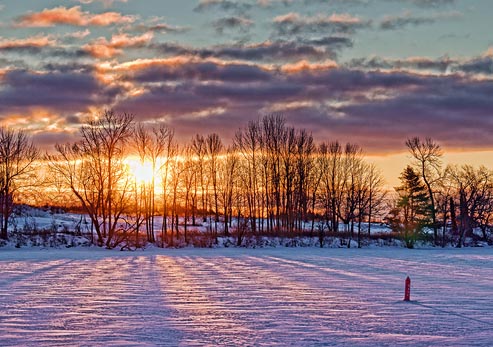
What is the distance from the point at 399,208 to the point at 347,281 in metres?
44.7

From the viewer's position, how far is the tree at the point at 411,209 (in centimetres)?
6431

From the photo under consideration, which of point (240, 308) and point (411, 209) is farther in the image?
point (411, 209)

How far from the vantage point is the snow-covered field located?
42.4 ft

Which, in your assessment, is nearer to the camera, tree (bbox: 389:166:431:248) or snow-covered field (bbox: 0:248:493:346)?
snow-covered field (bbox: 0:248:493:346)

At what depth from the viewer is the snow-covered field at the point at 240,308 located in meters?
12.9

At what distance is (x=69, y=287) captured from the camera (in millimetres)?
21641

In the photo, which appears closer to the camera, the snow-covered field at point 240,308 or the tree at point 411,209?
the snow-covered field at point 240,308

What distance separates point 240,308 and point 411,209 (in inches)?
2119

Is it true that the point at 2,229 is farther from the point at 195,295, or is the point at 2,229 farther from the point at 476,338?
the point at 476,338

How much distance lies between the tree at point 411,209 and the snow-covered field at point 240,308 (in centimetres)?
3607

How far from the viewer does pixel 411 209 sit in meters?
67.8

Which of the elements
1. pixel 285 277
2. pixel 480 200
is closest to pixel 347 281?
pixel 285 277

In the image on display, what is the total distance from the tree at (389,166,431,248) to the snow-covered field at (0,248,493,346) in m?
36.1

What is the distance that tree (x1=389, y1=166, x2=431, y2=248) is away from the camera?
2532 inches
